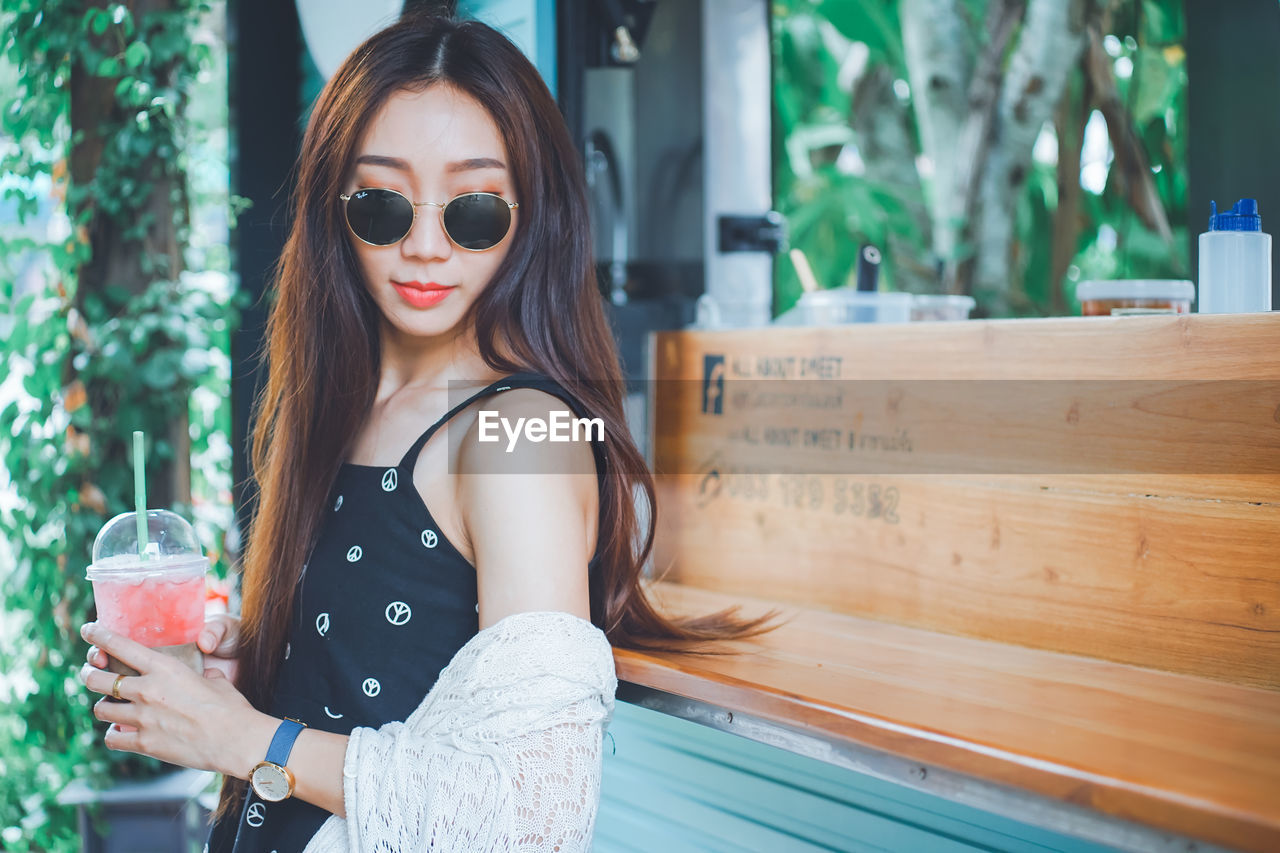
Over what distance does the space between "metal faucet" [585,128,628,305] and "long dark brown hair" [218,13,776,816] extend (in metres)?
1.14

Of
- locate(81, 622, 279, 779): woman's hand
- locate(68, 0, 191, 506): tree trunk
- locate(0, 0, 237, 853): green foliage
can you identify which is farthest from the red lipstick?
locate(68, 0, 191, 506): tree trunk

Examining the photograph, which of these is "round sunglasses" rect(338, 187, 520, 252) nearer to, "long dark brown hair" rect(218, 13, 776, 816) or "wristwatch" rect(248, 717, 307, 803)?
"long dark brown hair" rect(218, 13, 776, 816)

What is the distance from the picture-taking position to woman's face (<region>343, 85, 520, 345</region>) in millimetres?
1471

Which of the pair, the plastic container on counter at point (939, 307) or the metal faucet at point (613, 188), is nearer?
the plastic container on counter at point (939, 307)

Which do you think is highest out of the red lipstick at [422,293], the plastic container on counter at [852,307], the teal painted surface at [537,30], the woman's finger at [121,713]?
the teal painted surface at [537,30]

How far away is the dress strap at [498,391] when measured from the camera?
1412 millimetres

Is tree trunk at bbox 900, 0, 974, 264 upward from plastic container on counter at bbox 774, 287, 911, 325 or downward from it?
upward

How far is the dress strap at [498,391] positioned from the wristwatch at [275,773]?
382mm

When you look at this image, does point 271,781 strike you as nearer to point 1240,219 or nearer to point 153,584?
point 153,584

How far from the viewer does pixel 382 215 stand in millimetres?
1488

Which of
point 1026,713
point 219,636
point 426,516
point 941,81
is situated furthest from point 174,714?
point 941,81

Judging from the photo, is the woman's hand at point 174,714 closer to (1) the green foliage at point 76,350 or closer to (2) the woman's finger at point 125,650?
(2) the woman's finger at point 125,650

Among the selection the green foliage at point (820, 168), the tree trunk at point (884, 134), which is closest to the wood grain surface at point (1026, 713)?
the green foliage at point (820, 168)

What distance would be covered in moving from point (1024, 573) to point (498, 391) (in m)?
0.91
